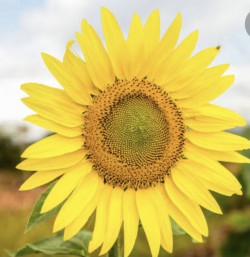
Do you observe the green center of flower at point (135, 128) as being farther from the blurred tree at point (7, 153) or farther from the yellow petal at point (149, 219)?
the blurred tree at point (7, 153)

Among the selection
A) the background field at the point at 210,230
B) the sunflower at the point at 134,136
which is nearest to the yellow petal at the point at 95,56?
the sunflower at the point at 134,136

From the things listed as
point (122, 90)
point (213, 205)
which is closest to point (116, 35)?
point (122, 90)

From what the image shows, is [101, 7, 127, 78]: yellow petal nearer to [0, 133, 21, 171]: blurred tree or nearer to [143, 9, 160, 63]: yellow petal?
[143, 9, 160, 63]: yellow petal

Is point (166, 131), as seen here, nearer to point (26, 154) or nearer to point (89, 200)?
point (89, 200)

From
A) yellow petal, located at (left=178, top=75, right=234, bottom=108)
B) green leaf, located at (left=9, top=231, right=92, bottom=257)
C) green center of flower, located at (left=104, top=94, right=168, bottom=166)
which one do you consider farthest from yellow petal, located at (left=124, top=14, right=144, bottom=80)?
green leaf, located at (left=9, top=231, right=92, bottom=257)

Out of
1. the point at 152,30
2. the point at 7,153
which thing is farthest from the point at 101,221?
the point at 7,153

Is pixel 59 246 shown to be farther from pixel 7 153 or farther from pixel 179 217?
pixel 7 153
